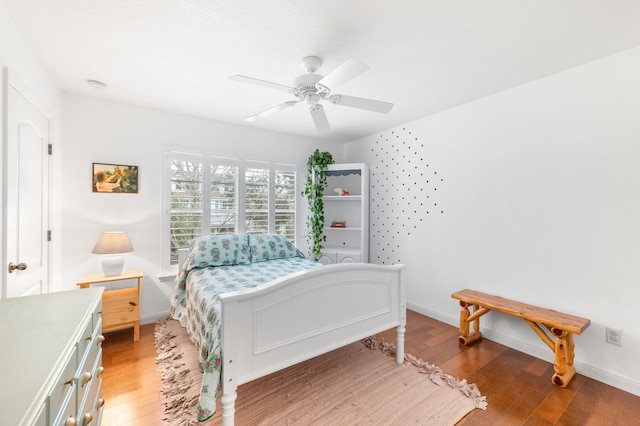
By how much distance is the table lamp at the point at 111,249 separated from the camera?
2.68m

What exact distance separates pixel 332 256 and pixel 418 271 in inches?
50.5

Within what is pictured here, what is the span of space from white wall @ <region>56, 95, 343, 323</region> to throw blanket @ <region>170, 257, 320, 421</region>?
63 centimetres

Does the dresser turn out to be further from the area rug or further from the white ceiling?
the white ceiling

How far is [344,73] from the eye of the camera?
1673mm

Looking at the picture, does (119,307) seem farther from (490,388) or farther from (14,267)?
(490,388)

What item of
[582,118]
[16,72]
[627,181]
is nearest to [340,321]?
[627,181]

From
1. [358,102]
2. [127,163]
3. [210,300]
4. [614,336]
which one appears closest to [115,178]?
[127,163]

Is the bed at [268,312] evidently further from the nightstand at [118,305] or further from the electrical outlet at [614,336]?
the electrical outlet at [614,336]

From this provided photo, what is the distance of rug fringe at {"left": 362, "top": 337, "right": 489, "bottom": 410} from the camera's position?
1.93 meters

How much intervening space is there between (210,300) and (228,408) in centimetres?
72

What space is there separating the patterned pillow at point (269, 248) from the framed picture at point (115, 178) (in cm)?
147

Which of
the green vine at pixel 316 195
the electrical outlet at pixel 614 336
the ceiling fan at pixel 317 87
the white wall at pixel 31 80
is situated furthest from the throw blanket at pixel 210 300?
the electrical outlet at pixel 614 336

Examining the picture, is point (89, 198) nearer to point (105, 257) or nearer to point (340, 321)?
point (105, 257)

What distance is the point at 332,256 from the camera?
13.9 feet
